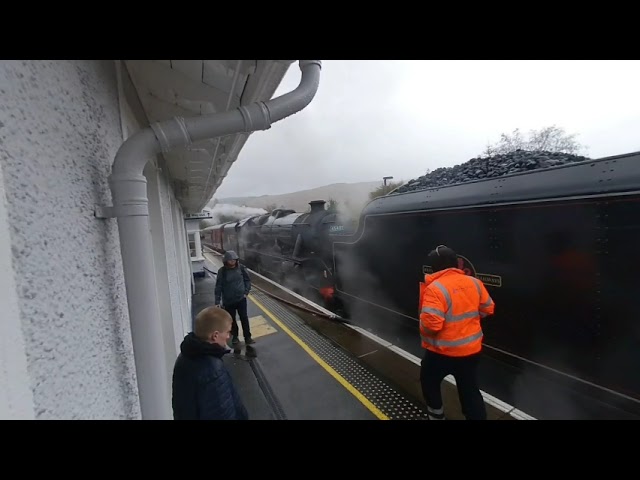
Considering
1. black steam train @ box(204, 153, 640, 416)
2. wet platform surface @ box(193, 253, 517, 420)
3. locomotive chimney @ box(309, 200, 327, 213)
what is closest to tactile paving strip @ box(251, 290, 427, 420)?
wet platform surface @ box(193, 253, 517, 420)

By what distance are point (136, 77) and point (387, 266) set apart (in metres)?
4.25

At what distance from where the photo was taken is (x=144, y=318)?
1.27 meters

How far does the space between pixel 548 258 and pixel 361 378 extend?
2.42 m

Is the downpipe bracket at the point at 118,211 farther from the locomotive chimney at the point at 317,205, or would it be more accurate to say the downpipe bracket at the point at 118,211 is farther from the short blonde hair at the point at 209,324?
the locomotive chimney at the point at 317,205

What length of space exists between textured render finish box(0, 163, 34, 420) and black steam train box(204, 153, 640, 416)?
11.5ft

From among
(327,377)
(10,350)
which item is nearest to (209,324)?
(10,350)

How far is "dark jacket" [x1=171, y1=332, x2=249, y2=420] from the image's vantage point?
1.53m

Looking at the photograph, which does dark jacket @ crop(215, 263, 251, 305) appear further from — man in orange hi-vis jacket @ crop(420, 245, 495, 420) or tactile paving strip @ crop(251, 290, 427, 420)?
man in orange hi-vis jacket @ crop(420, 245, 495, 420)

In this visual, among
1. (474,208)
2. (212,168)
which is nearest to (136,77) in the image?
(212,168)

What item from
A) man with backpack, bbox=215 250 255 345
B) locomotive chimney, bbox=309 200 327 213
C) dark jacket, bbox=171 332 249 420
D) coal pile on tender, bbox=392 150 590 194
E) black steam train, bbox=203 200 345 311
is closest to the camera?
dark jacket, bbox=171 332 249 420

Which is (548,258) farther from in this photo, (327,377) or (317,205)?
(317,205)

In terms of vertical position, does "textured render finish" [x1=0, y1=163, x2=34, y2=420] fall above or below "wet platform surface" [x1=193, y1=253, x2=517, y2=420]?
above

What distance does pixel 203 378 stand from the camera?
1.53 metres

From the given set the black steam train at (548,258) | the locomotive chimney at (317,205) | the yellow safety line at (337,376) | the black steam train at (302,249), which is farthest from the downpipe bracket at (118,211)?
the locomotive chimney at (317,205)
